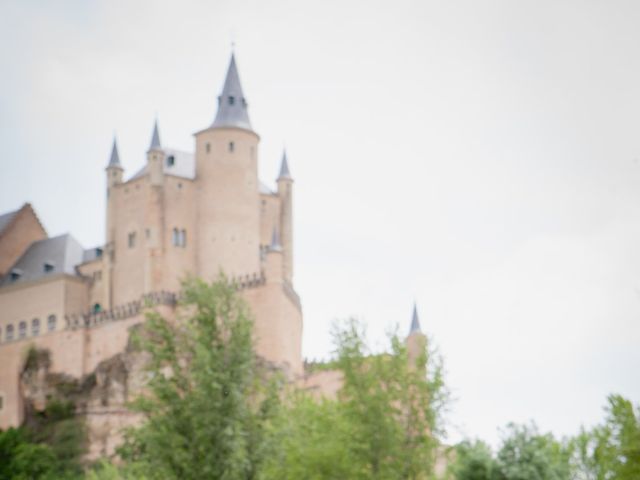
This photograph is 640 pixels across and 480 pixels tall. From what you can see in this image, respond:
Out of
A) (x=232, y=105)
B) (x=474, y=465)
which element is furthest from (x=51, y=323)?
(x=474, y=465)

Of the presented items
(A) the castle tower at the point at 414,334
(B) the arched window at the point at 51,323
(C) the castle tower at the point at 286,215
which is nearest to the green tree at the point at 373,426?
(A) the castle tower at the point at 414,334

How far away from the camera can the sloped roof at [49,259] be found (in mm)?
114062

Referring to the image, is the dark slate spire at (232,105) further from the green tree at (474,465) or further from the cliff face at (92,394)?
the green tree at (474,465)

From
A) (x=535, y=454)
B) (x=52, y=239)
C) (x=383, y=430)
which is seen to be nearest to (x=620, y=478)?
(x=383, y=430)

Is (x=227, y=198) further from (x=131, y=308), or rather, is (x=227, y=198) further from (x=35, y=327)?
(x=35, y=327)

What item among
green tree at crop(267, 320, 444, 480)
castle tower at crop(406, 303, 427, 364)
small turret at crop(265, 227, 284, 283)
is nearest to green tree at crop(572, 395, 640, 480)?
green tree at crop(267, 320, 444, 480)

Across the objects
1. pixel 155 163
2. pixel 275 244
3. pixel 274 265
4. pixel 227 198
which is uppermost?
pixel 155 163

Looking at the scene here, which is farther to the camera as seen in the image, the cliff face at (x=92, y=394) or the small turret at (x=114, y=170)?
the small turret at (x=114, y=170)

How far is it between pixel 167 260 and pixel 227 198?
238 inches

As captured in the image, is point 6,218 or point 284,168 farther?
point 6,218

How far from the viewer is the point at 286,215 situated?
11188cm

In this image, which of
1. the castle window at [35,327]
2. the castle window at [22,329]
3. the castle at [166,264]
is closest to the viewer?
the castle at [166,264]

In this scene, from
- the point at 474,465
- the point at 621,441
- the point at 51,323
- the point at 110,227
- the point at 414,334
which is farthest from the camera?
the point at 51,323

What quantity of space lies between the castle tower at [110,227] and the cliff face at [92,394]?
17.8ft
